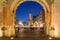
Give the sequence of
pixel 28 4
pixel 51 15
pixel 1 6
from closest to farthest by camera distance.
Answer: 1. pixel 1 6
2. pixel 51 15
3. pixel 28 4

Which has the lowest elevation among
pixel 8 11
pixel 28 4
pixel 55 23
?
pixel 55 23

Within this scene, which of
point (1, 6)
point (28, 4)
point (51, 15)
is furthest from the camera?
point (28, 4)

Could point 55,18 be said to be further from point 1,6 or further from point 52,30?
point 1,6

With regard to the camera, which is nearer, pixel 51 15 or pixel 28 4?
pixel 51 15

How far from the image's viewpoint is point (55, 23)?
1397 centimetres

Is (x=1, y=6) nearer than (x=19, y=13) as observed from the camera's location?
Yes

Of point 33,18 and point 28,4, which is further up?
point 28,4

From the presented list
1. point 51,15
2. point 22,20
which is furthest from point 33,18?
point 51,15

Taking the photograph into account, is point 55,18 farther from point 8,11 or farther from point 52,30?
point 8,11

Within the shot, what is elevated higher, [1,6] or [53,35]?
[1,6]

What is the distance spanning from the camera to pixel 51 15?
1480cm

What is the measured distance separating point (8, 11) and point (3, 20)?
793 mm

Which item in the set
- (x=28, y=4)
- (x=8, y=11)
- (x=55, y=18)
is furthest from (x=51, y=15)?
(x=28, y=4)

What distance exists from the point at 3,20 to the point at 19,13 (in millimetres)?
7921
